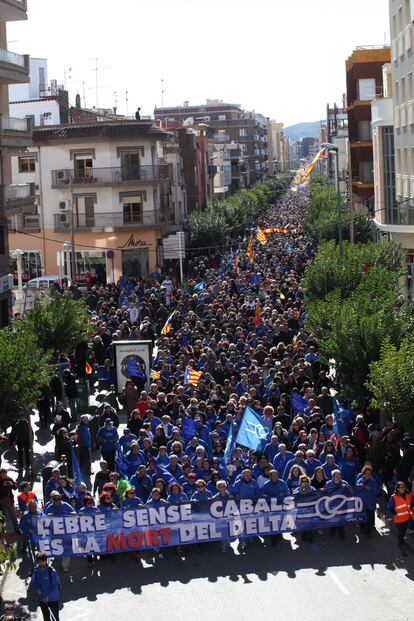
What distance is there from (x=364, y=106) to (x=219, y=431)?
5747 centimetres

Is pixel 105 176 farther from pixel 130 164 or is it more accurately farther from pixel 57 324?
pixel 57 324

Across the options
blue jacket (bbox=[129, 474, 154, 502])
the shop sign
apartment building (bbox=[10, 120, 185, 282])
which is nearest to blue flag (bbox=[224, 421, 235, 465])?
blue jacket (bbox=[129, 474, 154, 502])

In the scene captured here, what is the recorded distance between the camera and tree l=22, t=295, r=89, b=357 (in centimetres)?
2881

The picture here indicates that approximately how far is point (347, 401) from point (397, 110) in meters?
28.6

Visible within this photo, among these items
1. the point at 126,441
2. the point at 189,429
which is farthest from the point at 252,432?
the point at 126,441

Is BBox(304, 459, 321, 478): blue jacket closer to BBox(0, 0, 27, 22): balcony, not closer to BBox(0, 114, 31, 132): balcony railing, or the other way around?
BBox(0, 114, 31, 132): balcony railing

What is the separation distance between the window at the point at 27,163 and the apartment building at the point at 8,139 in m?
25.4

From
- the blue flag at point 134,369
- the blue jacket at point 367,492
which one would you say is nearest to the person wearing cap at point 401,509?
the blue jacket at point 367,492

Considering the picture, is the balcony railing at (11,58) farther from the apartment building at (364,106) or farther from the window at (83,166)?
the apartment building at (364,106)

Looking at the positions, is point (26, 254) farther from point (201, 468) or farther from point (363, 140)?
point (201, 468)

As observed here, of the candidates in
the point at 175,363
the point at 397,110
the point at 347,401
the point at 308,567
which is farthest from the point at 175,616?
the point at 397,110

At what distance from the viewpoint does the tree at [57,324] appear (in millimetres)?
28812

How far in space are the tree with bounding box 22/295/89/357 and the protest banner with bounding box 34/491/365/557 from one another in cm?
1206

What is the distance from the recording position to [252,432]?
19.9 metres
